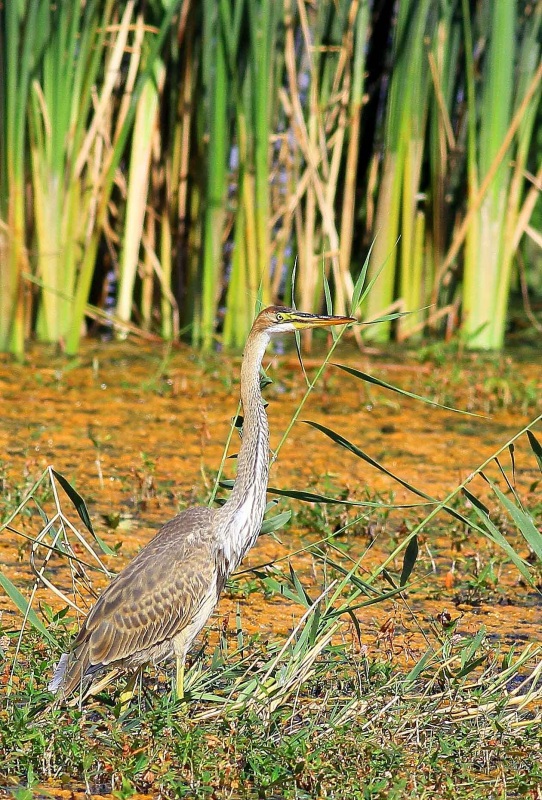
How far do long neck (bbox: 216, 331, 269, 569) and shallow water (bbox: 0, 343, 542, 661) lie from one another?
1.22ft

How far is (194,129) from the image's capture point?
819cm

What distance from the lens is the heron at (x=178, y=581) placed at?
3.82 m

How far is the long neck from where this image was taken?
13.4ft

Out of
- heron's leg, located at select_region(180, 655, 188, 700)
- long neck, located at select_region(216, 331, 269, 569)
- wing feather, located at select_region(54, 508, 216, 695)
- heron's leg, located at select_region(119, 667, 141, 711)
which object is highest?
long neck, located at select_region(216, 331, 269, 569)

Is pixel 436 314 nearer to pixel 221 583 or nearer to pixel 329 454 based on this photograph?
pixel 329 454

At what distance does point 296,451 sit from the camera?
6809 mm

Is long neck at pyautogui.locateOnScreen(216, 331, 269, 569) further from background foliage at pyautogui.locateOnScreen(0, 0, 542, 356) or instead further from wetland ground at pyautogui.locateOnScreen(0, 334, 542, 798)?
background foliage at pyautogui.locateOnScreen(0, 0, 542, 356)

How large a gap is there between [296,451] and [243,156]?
6.35 ft

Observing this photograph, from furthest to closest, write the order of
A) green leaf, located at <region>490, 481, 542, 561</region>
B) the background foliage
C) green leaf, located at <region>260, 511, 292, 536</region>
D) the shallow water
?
the background foliage
the shallow water
green leaf, located at <region>260, 511, 292, 536</region>
green leaf, located at <region>490, 481, 542, 561</region>

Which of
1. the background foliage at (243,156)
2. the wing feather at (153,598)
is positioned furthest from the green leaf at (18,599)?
the background foliage at (243,156)

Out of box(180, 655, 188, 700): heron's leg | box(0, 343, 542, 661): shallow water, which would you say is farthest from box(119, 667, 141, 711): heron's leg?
box(0, 343, 542, 661): shallow water

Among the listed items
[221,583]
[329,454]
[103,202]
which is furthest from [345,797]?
[103,202]

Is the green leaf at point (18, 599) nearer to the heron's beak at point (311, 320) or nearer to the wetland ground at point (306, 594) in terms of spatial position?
the wetland ground at point (306, 594)

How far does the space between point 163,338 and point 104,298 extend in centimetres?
60
